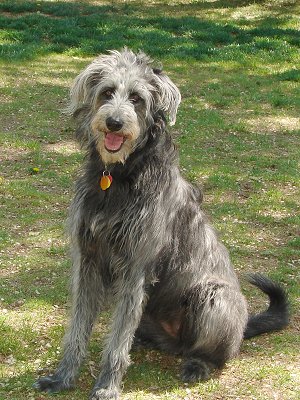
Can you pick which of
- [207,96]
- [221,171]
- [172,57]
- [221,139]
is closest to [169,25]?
[172,57]

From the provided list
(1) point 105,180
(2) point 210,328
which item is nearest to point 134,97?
(1) point 105,180

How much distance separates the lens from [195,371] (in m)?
5.14

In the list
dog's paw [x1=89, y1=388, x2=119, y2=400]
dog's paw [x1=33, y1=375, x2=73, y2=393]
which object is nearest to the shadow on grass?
dog's paw [x1=33, y1=375, x2=73, y2=393]

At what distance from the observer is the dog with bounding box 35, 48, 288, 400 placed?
447 cm

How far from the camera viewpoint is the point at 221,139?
10.6m

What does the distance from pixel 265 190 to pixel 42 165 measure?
111 inches

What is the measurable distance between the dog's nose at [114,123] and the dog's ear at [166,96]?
34cm

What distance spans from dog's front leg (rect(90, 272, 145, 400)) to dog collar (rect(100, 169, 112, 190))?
644 mm

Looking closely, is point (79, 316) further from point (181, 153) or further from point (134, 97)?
point (181, 153)

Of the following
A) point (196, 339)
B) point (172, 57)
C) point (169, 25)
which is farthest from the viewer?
point (169, 25)

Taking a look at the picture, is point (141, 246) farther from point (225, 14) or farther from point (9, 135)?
point (225, 14)

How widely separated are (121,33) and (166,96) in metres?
11.1

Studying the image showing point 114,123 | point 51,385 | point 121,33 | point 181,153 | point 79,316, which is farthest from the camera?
point 121,33

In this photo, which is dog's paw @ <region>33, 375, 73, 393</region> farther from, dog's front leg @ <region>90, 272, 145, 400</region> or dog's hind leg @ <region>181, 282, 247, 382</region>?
dog's hind leg @ <region>181, 282, 247, 382</region>
